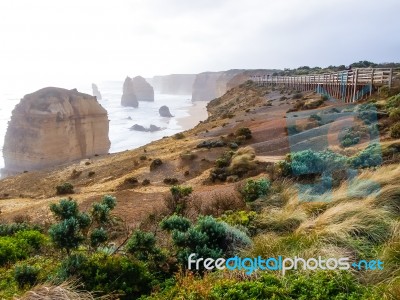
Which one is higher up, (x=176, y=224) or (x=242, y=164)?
(x=176, y=224)

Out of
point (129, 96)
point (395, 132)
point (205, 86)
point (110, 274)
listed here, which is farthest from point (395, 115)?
point (205, 86)

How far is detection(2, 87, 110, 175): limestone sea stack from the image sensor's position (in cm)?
4619

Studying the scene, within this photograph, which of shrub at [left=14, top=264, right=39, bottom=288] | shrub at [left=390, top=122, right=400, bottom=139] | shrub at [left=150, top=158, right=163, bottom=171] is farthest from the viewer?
shrub at [left=150, top=158, right=163, bottom=171]

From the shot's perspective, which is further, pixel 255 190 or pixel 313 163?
pixel 313 163

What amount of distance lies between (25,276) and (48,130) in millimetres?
43916

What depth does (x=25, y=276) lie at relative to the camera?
5.47 metres

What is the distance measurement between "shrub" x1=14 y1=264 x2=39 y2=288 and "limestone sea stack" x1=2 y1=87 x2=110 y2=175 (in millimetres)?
43773

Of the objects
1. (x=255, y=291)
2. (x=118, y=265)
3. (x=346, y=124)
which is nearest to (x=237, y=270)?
(x=255, y=291)

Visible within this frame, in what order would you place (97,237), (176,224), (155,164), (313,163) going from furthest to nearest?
1. (155,164)
2. (313,163)
3. (176,224)
4. (97,237)

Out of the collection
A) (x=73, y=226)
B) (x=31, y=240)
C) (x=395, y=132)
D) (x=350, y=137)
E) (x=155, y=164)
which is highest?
(x=395, y=132)

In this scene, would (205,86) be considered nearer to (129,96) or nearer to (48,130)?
(129,96)

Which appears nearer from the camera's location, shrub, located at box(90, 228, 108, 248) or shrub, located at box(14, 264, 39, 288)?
shrub, located at box(14, 264, 39, 288)

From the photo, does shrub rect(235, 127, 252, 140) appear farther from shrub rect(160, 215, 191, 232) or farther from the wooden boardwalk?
shrub rect(160, 215, 191, 232)

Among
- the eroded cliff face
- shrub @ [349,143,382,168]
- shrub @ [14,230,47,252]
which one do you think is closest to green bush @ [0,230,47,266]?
shrub @ [14,230,47,252]
